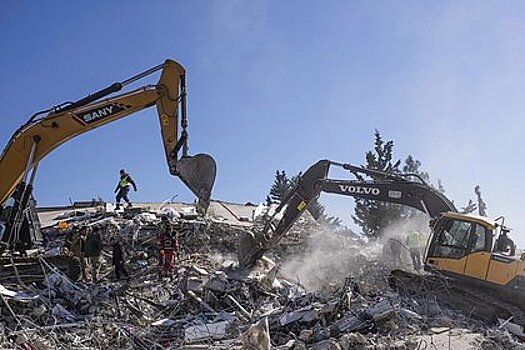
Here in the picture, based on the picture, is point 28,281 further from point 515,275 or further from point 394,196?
point 515,275

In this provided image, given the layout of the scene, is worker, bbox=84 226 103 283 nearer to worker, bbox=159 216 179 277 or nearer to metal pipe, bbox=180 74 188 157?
worker, bbox=159 216 179 277

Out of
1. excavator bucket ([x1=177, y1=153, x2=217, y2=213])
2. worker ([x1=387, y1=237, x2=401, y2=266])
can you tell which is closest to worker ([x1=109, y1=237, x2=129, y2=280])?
excavator bucket ([x1=177, y1=153, x2=217, y2=213])

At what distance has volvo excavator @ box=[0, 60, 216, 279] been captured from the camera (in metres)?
10.8

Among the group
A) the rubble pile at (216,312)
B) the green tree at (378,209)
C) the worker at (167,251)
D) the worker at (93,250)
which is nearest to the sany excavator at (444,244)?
the rubble pile at (216,312)

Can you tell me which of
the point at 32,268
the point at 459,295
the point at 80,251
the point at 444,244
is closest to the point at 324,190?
the point at 444,244

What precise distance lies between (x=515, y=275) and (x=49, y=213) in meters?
13.9

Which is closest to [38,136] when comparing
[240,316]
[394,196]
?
[240,316]

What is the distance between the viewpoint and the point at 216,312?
1092 cm

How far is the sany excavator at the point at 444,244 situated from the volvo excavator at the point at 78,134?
296 cm

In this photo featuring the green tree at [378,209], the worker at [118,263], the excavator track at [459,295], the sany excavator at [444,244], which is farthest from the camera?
the green tree at [378,209]

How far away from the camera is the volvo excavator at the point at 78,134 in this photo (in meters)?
10.8

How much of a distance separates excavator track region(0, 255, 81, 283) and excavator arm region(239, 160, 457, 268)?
145 inches

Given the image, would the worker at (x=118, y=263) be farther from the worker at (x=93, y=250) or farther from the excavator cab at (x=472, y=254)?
the excavator cab at (x=472, y=254)

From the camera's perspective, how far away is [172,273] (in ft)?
43.9
